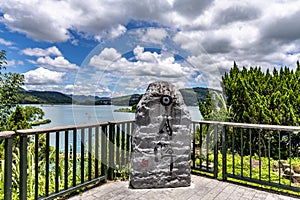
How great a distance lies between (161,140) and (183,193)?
0.72 m

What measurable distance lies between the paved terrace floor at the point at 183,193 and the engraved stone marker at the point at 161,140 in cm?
13

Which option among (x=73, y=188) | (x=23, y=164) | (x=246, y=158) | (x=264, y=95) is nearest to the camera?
(x=23, y=164)

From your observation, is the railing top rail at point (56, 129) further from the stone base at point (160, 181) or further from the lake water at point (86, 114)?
the stone base at point (160, 181)

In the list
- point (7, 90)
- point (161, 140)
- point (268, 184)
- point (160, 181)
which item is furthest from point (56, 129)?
point (7, 90)

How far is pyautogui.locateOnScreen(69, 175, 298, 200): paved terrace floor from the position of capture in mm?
2715

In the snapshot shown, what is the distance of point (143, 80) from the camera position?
3.44 metres

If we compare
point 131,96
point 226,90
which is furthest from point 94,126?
point 226,90

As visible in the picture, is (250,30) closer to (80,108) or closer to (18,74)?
(80,108)

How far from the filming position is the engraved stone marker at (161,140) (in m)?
2.98

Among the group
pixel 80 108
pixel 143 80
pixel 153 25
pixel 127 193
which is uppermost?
pixel 153 25

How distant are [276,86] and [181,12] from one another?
11.5 feet

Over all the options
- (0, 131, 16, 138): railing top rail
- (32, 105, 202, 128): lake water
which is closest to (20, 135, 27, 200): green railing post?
(0, 131, 16, 138): railing top rail

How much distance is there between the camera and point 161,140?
305 cm

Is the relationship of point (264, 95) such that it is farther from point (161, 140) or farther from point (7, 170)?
point (7, 170)
